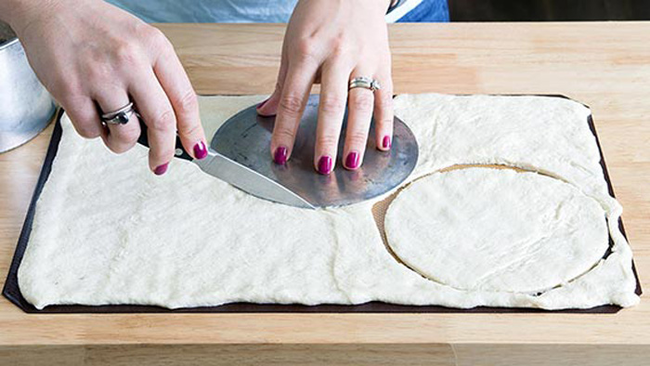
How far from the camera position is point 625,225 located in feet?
3.60

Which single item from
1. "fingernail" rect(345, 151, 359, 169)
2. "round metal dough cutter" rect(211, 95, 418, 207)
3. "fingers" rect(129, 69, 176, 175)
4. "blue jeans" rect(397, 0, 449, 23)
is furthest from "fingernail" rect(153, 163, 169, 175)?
"blue jeans" rect(397, 0, 449, 23)

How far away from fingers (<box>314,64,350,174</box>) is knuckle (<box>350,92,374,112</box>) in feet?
0.05

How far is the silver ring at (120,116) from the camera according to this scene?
970 millimetres

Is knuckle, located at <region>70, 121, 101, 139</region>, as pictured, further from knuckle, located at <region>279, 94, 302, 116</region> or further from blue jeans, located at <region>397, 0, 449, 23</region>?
blue jeans, located at <region>397, 0, 449, 23</region>

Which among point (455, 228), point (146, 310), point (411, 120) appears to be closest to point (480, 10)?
point (411, 120)

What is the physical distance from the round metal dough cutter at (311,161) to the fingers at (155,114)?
0.60 feet

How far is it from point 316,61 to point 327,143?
0.12 meters

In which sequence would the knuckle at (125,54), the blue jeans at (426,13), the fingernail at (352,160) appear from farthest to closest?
the blue jeans at (426,13) < the fingernail at (352,160) < the knuckle at (125,54)

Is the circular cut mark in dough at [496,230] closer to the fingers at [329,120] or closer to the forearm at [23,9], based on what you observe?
the fingers at [329,120]

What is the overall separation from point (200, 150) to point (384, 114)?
10.8 inches

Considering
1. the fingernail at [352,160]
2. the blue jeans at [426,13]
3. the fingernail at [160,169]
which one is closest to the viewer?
the fingernail at [160,169]

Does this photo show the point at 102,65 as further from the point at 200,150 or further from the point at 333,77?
the point at 333,77

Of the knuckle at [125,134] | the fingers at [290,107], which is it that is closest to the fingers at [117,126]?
the knuckle at [125,134]

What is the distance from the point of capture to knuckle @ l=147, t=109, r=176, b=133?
0.98 metres
